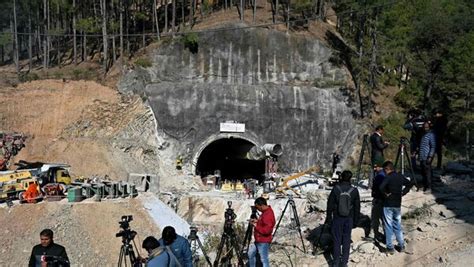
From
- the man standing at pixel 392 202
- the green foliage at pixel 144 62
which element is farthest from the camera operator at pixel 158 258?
the green foliage at pixel 144 62

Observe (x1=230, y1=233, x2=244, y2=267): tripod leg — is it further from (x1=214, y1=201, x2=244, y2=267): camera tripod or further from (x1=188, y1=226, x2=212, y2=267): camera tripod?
(x1=188, y1=226, x2=212, y2=267): camera tripod

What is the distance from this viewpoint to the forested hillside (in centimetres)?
3578

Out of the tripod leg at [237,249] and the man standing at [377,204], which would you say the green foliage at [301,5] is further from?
the tripod leg at [237,249]

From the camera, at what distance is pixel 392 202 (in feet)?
34.1

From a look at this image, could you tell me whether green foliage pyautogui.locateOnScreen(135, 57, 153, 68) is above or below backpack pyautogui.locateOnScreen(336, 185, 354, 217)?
above

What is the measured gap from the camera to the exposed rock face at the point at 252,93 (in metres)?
32.6

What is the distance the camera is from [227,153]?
39.3m

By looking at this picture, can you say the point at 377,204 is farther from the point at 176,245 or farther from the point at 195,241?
the point at 176,245

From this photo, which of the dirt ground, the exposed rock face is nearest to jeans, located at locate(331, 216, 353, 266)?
the dirt ground

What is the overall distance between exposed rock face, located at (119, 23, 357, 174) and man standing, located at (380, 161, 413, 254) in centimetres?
2240

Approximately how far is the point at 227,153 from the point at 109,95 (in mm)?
10231

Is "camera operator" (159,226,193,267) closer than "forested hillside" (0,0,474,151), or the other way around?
"camera operator" (159,226,193,267)

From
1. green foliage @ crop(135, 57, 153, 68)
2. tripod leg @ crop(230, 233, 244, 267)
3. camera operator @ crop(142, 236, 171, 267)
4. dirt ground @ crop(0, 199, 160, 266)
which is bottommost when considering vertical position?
dirt ground @ crop(0, 199, 160, 266)

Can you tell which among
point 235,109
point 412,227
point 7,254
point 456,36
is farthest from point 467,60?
point 7,254
